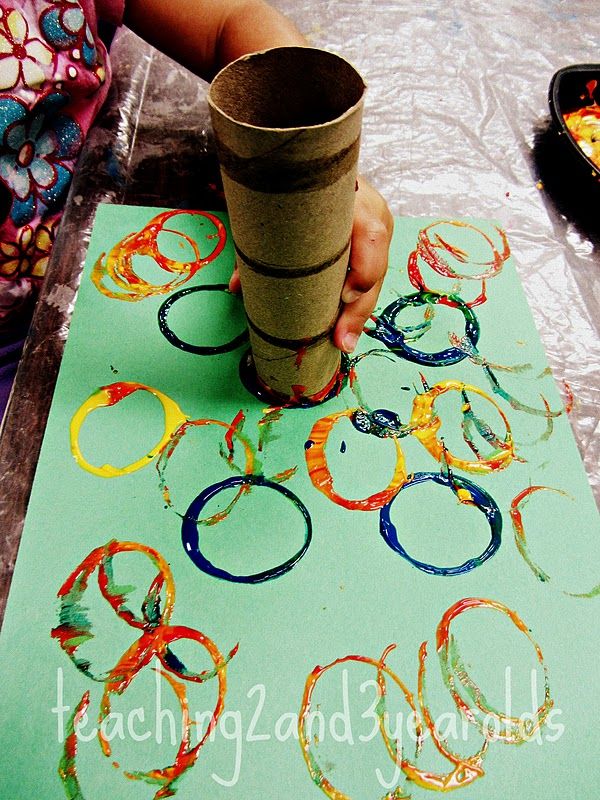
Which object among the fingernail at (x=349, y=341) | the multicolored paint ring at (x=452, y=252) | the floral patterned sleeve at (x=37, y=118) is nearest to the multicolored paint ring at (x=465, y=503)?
the fingernail at (x=349, y=341)

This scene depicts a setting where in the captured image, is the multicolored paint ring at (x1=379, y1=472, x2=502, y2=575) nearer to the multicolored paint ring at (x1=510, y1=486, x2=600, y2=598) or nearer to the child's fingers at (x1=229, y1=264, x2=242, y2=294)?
the multicolored paint ring at (x1=510, y1=486, x2=600, y2=598)

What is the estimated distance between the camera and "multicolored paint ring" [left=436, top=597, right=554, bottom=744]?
1.12 ft

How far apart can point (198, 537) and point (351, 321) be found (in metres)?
0.19

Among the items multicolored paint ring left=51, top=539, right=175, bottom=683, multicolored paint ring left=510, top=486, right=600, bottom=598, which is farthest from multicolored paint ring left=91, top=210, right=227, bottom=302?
multicolored paint ring left=510, top=486, right=600, bottom=598

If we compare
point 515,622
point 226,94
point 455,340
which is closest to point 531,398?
point 455,340

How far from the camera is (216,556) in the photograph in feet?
1.27

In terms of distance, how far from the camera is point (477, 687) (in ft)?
1.16

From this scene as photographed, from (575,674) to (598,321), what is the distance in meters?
0.32

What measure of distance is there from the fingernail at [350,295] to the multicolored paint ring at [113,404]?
6.1 inches

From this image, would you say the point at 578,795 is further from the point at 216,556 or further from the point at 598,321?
the point at 598,321

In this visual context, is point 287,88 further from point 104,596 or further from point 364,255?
point 104,596

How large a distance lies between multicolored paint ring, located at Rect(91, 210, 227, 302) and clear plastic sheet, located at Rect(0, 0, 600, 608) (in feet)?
0.08

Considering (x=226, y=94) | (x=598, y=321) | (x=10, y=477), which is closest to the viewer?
(x=226, y=94)

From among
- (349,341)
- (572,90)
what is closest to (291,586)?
(349,341)
